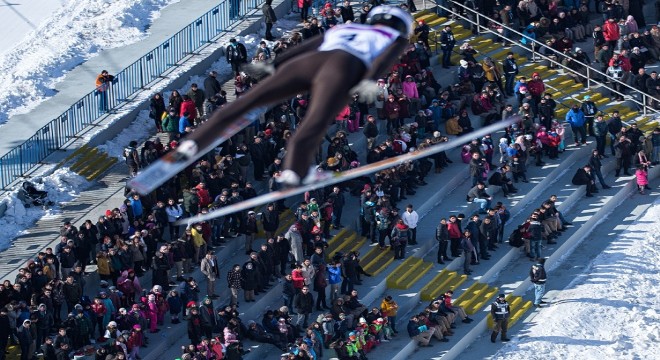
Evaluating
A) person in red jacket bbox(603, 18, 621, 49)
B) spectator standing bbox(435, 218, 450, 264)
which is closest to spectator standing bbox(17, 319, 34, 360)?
spectator standing bbox(435, 218, 450, 264)

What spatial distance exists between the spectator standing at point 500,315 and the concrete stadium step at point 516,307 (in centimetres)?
80

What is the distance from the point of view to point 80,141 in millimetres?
34750

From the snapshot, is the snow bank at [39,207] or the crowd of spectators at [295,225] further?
the snow bank at [39,207]

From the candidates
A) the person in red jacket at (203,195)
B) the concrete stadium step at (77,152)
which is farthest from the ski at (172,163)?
the concrete stadium step at (77,152)

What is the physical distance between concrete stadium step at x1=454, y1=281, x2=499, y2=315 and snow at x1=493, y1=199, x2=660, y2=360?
102 centimetres

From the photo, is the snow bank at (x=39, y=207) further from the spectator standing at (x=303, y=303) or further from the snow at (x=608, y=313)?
the snow at (x=608, y=313)

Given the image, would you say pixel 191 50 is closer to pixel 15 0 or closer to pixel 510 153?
pixel 15 0

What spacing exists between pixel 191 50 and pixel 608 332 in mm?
12223

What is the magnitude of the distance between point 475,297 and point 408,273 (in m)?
1.41

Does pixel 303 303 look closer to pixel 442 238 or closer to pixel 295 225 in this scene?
pixel 295 225

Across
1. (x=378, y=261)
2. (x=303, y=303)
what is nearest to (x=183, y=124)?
(x=378, y=261)

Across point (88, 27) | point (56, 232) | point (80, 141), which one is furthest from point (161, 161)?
point (88, 27)

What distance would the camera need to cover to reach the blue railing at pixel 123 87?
33531 millimetres

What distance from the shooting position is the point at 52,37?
127 feet
